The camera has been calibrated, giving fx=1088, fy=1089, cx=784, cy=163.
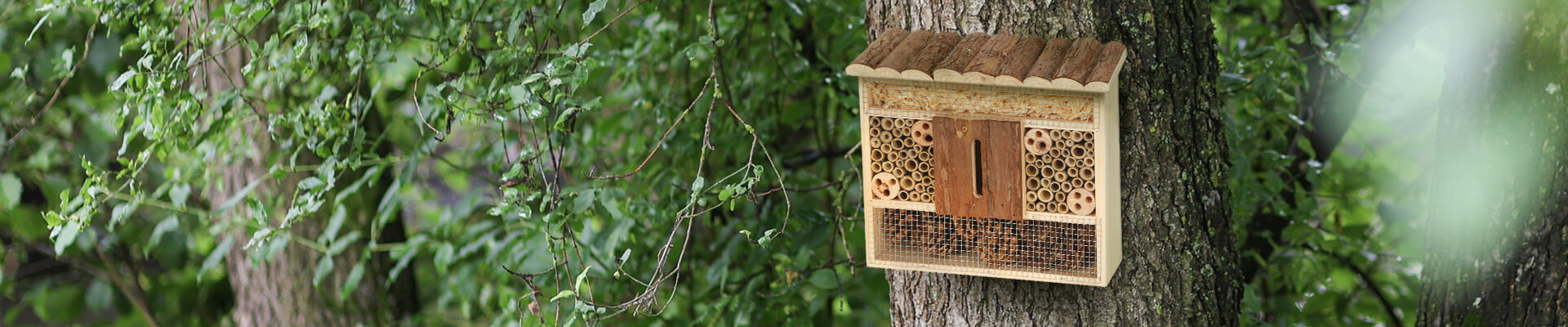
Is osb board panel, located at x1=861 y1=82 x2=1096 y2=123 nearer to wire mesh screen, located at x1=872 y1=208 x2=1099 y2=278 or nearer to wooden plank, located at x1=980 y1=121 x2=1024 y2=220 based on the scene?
wooden plank, located at x1=980 y1=121 x2=1024 y2=220

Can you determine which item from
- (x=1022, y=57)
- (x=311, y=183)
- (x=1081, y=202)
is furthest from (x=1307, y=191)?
(x=311, y=183)

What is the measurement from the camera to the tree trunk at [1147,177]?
151 centimetres

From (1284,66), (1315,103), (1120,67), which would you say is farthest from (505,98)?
(1315,103)

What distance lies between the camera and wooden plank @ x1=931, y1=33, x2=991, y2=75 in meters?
1.39

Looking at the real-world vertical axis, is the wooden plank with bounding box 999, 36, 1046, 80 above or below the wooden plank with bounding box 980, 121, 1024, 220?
above

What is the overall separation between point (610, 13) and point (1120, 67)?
1746 mm

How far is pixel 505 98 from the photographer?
1.63 m

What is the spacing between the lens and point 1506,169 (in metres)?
1.69

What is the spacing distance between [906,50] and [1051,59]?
19 centimetres

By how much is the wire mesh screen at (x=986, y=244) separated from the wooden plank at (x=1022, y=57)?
239mm

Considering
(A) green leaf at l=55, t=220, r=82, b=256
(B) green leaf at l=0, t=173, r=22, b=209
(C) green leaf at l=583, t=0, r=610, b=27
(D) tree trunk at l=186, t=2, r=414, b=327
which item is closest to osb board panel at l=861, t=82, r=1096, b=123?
(C) green leaf at l=583, t=0, r=610, b=27

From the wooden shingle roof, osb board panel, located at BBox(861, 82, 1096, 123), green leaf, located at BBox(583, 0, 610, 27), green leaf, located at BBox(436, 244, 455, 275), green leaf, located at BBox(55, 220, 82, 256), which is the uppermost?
green leaf, located at BBox(583, 0, 610, 27)

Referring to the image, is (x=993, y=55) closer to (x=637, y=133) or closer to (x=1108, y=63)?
(x=1108, y=63)

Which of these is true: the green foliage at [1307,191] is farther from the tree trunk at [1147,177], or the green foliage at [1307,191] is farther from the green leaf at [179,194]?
the green leaf at [179,194]
